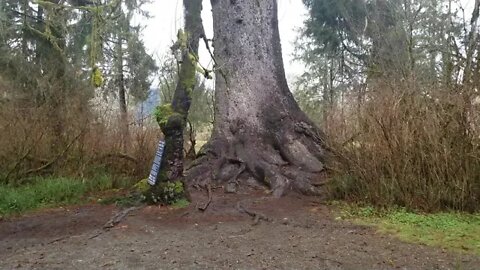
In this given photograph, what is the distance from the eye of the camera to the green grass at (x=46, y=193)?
25.9 ft

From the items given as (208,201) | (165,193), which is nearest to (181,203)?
(165,193)

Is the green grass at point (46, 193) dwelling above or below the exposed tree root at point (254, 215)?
above

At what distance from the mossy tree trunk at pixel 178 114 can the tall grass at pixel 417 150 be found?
2699mm

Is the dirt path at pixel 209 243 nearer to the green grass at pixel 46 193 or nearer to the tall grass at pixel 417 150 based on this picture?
the green grass at pixel 46 193

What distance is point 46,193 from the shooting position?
8.52 m

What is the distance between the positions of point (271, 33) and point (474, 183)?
4982mm

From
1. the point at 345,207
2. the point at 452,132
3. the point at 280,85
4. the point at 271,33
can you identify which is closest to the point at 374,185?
the point at 345,207

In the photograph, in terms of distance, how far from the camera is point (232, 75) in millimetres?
9570

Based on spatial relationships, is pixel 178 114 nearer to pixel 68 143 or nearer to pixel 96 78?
pixel 96 78

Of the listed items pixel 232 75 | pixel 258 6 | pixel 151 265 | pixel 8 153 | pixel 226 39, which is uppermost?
pixel 258 6

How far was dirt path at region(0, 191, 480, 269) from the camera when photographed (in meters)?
4.93

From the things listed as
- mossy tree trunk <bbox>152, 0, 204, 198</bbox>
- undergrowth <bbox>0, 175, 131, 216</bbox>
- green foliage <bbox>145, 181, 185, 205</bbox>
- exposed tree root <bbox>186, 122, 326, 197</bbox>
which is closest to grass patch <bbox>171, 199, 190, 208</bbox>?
green foliage <bbox>145, 181, 185, 205</bbox>

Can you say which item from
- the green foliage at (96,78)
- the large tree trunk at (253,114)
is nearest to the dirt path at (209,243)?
the large tree trunk at (253,114)

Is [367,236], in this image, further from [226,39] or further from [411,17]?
[411,17]
